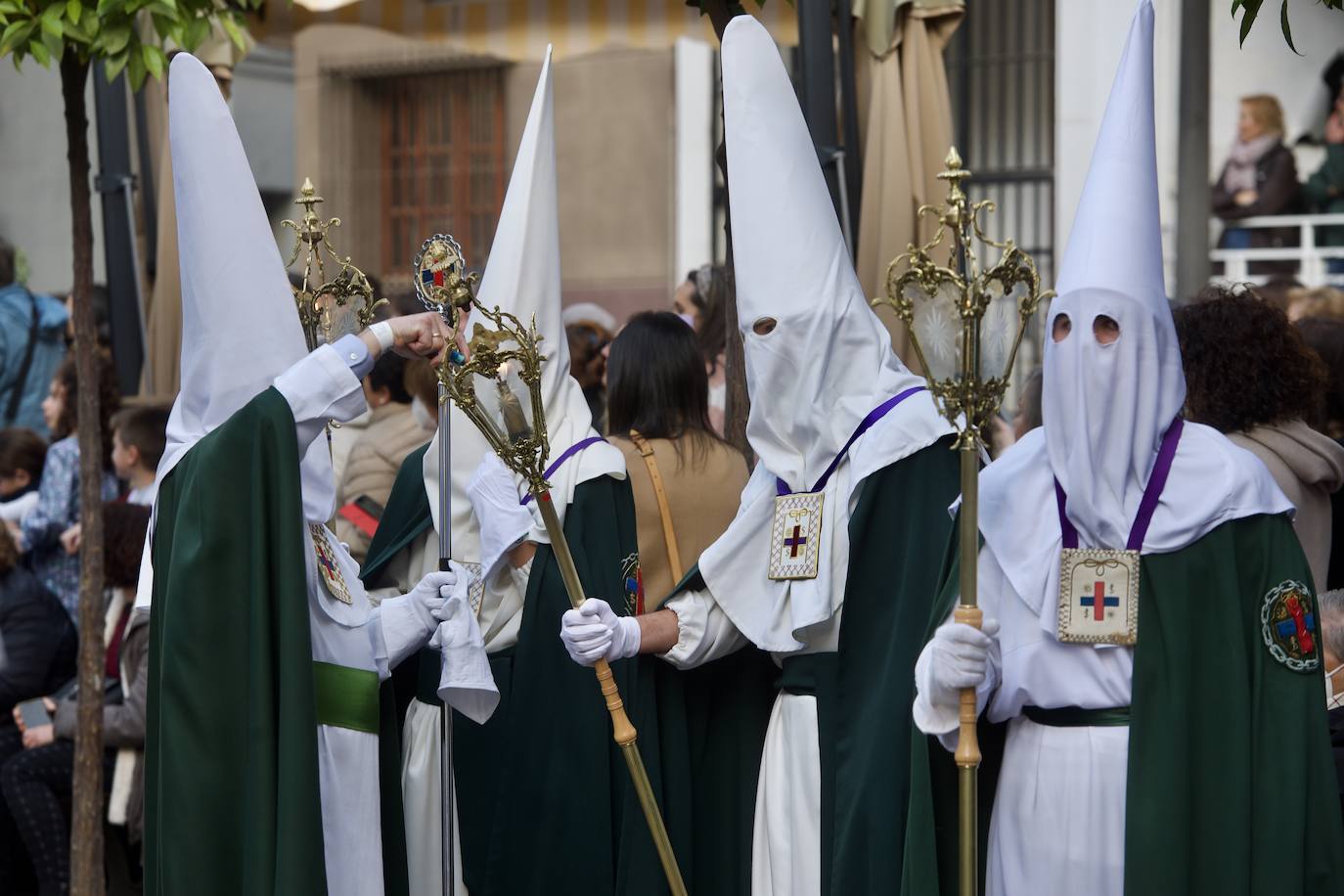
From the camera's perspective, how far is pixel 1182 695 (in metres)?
3.67

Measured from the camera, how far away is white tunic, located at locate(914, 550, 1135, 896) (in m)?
3.75

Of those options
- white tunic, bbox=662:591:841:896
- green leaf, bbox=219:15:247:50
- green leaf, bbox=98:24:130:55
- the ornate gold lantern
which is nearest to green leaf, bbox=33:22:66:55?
green leaf, bbox=98:24:130:55

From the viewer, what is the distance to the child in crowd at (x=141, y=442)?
6.99 m

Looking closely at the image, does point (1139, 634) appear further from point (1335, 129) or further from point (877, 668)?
point (1335, 129)

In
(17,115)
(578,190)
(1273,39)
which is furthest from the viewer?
(17,115)

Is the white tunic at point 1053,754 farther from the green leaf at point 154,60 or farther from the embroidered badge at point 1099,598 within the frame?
the green leaf at point 154,60

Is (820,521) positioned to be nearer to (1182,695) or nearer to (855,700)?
(855,700)

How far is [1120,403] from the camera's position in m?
3.75

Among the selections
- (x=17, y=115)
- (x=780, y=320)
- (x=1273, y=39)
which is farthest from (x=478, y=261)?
(x=780, y=320)

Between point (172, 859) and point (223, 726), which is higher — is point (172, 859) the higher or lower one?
the lower one

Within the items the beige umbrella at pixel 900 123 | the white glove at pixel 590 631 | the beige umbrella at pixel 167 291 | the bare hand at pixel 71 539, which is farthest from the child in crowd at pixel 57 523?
the white glove at pixel 590 631

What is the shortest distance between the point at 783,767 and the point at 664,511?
87 centimetres

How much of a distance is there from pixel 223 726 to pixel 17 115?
12069mm

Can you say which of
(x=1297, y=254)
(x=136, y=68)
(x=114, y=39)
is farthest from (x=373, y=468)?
(x=1297, y=254)
